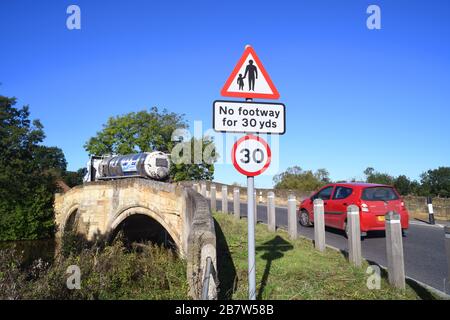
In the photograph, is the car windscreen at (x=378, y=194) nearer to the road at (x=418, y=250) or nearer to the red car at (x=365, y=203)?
the red car at (x=365, y=203)

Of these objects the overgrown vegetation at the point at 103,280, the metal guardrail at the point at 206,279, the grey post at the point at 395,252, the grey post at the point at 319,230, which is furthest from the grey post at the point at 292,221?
the metal guardrail at the point at 206,279

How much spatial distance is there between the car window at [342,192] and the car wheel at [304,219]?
190cm

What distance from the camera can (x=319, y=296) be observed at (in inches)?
181

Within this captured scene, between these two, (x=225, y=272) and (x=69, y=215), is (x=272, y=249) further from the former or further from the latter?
(x=69, y=215)

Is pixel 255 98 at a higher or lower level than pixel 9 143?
lower

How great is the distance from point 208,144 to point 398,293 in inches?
1645

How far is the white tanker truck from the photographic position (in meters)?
18.0

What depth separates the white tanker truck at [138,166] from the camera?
1795 cm

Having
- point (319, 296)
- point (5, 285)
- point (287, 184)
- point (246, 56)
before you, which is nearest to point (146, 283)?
point (5, 285)

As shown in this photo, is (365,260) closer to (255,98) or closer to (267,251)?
(267,251)

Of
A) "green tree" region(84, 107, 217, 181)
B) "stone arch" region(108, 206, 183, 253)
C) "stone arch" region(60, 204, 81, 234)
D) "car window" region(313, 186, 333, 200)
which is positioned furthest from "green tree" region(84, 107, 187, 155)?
"car window" region(313, 186, 333, 200)

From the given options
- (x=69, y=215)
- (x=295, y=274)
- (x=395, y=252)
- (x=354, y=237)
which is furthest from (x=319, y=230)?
(x=69, y=215)

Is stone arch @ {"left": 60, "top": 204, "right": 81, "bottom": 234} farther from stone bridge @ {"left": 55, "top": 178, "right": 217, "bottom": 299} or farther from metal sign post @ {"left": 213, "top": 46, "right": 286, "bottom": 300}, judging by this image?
metal sign post @ {"left": 213, "top": 46, "right": 286, "bottom": 300}
